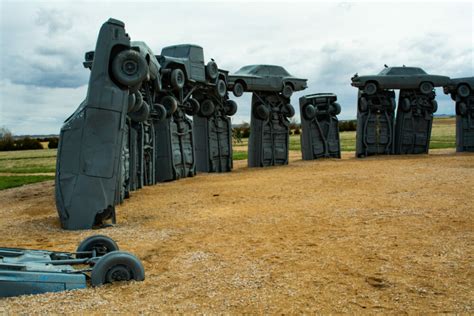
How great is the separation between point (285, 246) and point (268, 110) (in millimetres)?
13193

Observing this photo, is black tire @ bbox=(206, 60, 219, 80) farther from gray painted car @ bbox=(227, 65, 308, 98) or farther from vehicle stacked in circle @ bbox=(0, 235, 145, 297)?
vehicle stacked in circle @ bbox=(0, 235, 145, 297)

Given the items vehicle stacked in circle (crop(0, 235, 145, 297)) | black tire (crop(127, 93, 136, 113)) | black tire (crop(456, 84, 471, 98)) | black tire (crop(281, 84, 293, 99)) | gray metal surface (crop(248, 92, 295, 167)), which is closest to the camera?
vehicle stacked in circle (crop(0, 235, 145, 297))

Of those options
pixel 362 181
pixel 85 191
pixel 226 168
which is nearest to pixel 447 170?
pixel 362 181

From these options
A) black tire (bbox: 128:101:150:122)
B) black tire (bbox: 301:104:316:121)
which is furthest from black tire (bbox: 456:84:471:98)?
black tire (bbox: 128:101:150:122)

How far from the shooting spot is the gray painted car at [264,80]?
1827 centimetres

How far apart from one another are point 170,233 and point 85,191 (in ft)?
5.35

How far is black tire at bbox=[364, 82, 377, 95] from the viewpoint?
811 inches

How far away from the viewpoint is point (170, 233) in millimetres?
7070

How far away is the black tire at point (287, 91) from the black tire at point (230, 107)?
2549 millimetres

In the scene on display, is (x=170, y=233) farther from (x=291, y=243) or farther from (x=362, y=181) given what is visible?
(x=362, y=181)

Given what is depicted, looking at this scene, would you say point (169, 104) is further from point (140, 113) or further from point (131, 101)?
point (131, 101)

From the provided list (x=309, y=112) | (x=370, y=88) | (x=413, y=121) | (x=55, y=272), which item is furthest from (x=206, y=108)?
(x=55, y=272)

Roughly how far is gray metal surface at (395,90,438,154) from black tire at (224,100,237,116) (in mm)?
8017

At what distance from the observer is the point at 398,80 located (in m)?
20.6
